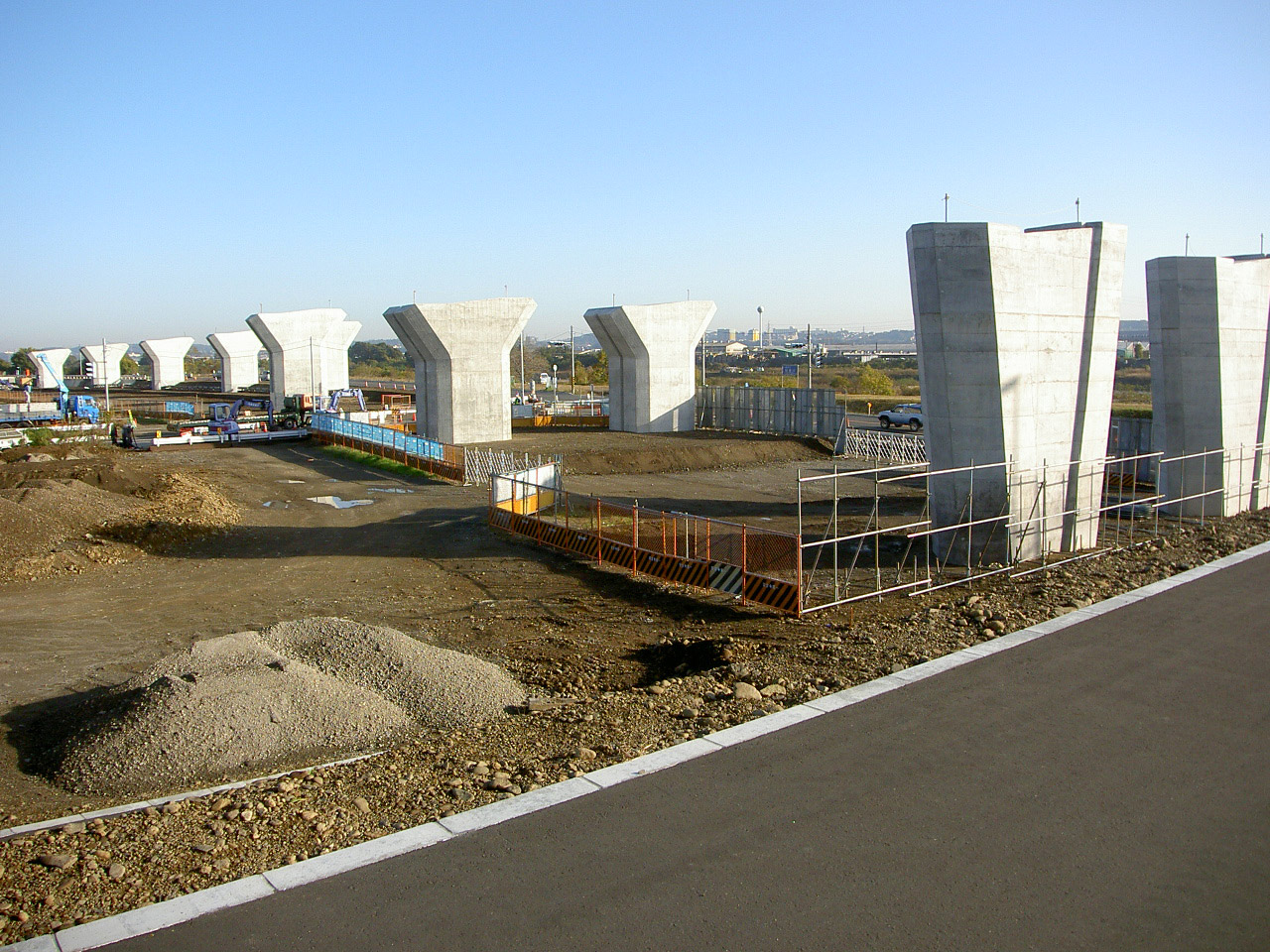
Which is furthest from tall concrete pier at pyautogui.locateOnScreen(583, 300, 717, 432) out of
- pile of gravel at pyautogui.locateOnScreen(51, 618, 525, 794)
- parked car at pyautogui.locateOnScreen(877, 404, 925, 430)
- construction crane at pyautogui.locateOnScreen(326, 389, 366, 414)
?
pile of gravel at pyautogui.locateOnScreen(51, 618, 525, 794)

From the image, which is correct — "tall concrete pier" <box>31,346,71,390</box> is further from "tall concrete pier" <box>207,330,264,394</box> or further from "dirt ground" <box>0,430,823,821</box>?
"dirt ground" <box>0,430,823,821</box>

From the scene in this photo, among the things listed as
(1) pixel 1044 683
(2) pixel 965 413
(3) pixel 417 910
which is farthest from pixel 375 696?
(2) pixel 965 413

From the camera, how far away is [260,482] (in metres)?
31.7

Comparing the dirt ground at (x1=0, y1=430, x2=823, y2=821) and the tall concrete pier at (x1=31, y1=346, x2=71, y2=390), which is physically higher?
the tall concrete pier at (x1=31, y1=346, x2=71, y2=390)

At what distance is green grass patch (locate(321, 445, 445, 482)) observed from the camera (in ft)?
108

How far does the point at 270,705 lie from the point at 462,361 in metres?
31.7

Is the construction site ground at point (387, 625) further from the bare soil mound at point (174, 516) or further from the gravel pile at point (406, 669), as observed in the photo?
the gravel pile at point (406, 669)

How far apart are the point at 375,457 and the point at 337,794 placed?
29.8 m

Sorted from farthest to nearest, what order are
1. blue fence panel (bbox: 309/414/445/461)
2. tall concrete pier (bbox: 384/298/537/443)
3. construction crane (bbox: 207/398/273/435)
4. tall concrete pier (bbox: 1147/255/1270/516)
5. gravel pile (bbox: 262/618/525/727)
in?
construction crane (bbox: 207/398/273/435)
tall concrete pier (bbox: 384/298/537/443)
blue fence panel (bbox: 309/414/445/461)
tall concrete pier (bbox: 1147/255/1270/516)
gravel pile (bbox: 262/618/525/727)

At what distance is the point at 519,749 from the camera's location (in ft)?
31.8

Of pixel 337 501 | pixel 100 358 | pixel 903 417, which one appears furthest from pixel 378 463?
pixel 100 358

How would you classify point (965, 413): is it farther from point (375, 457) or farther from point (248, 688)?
point (375, 457)

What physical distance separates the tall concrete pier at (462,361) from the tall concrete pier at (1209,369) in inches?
997

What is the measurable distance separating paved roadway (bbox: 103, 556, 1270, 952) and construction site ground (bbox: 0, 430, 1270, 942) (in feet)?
3.09
